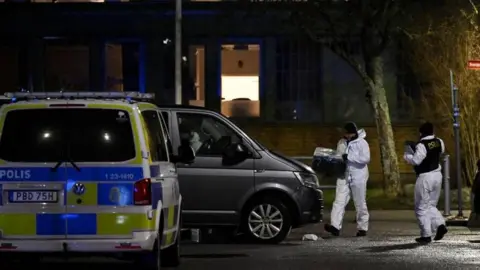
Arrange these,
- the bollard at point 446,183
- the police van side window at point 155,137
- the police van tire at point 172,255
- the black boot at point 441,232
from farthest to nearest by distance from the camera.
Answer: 1. the bollard at point 446,183
2. the black boot at point 441,232
3. the police van tire at point 172,255
4. the police van side window at point 155,137

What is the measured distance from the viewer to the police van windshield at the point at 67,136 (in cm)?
933

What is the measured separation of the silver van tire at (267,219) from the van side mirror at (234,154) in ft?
2.24

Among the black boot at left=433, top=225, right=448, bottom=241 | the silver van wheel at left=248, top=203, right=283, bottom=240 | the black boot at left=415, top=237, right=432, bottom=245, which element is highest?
Answer: the silver van wheel at left=248, top=203, right=283, bottom=240

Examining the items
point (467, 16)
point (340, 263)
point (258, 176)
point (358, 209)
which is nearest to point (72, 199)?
point (340, 263)

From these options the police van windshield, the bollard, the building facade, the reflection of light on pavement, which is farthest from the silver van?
the building facade

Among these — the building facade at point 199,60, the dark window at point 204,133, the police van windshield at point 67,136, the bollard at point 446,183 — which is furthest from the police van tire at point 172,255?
the building facade at point 199,60

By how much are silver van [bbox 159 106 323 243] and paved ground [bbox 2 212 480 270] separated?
395mm

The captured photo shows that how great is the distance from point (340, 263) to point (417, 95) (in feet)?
53.0

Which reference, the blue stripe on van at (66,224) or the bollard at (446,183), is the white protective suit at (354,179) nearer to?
the bollard at (446,183)

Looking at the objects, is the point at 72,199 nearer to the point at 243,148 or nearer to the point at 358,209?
the point at 243,148

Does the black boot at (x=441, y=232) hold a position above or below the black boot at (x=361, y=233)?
above

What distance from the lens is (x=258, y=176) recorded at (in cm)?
1376

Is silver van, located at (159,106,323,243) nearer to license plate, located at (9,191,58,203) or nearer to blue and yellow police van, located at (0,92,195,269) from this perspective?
blue and yellow police van, located at (0,92,195,269)

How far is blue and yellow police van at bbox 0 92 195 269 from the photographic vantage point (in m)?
9.20
